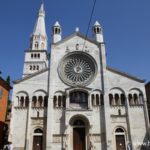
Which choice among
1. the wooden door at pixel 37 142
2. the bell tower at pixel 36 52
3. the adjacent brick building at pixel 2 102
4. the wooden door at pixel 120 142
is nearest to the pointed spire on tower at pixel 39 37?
the bell tower at pixel 36 52

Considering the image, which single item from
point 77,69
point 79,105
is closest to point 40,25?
Result: point 77,69

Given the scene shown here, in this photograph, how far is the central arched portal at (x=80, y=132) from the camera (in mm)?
26205

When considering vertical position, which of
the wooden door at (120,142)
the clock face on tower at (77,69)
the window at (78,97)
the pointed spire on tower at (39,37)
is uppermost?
the pointed spire on tower at (39,37)

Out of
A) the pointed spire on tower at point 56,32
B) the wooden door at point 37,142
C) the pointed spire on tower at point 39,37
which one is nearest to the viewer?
the wooden door at point 37,142

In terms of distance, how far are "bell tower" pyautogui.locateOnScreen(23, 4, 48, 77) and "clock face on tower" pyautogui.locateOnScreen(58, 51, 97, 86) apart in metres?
18.4

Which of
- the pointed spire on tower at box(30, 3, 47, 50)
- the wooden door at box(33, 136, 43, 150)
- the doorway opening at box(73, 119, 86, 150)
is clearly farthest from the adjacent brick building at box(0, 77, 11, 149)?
the pointed spire on tower at box(30, 3, 47, 50)

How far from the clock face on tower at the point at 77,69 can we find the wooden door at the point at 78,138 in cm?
611

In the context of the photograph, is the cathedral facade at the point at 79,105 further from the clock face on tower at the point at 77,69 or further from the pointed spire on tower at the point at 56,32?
the pointed spire on tower at the point at 56,32

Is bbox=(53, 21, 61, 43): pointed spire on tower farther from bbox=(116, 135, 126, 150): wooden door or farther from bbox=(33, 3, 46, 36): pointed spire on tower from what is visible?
bbox=(33, 3, 46, 36): pointed spire on tower

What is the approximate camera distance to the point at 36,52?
48719 mm

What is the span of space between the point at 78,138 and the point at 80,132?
2.58ft

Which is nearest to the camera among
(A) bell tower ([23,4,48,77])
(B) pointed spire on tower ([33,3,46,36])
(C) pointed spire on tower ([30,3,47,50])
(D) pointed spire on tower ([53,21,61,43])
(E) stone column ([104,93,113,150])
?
(E) stone column ([104,93,113,150])

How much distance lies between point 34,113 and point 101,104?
8728 mm

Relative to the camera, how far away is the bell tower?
48.0 m
